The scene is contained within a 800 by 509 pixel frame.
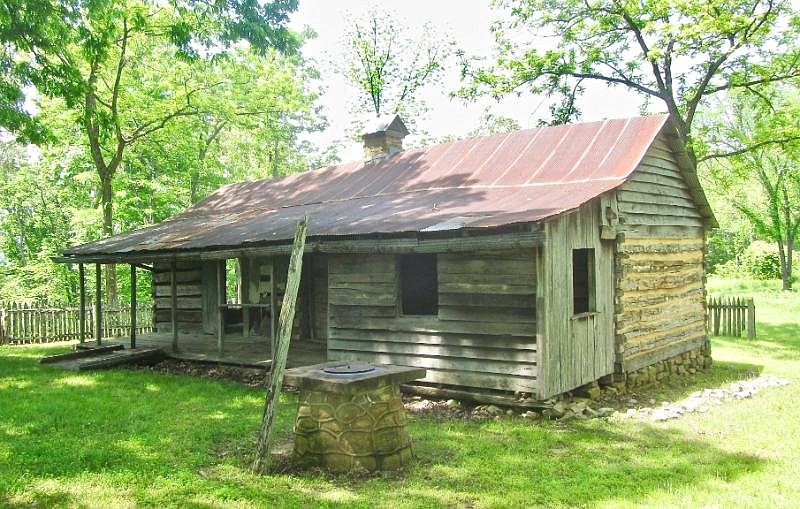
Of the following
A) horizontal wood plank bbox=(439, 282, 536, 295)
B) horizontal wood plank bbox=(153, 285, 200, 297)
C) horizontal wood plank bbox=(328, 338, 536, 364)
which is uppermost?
horizontal wood plank bbox=(439, 282, 536, 295)

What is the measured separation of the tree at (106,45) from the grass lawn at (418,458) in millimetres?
7154

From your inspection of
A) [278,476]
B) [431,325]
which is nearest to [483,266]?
[431,325]

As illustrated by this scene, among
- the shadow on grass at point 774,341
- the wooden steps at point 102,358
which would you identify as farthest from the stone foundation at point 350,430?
the shadow on grass at point 774,341

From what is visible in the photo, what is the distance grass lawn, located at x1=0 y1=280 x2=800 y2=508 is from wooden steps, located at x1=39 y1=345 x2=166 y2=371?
2.19 metres

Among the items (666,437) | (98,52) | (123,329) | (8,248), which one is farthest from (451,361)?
(8,248)

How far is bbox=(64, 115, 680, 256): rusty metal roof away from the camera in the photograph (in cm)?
989

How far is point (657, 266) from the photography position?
1221 cm

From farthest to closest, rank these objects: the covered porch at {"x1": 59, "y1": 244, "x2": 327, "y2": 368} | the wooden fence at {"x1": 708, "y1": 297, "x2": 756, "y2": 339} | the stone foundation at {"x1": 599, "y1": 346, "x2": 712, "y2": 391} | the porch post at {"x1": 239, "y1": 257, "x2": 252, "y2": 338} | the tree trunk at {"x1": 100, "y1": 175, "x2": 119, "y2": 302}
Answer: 1. the tree trunk at {"x1": 100, "y1": 175, "x2": 119, "y2": 302}
2. the wooden fence at {"x1": 708, "y1": 297, "x2": 756, "y2": 339}
3. the porch post at {"x1": 239, "y1": 257, "x2": 252, "y2": 338}
4. the covered porch at {"x1": 59, "y1": 244, "x2": 327, "y2": 368}
5. the stone foundation at {"x1": 599, "y1": 346, "x2": 712, "y2": 391}

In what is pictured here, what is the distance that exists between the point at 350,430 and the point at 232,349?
8016 mm

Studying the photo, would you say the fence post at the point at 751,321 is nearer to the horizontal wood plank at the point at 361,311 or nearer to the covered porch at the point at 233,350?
the covered porch at the point at 233,350

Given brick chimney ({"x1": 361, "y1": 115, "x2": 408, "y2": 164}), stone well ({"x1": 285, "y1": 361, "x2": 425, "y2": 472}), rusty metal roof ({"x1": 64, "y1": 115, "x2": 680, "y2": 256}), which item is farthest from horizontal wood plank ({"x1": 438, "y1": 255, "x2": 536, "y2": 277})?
brick chimney ({"x1": 361, "y1": 115, "x2": 408, "y2": 164})

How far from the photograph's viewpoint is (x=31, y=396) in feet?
34.1

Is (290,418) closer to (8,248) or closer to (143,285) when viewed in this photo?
(143,285)

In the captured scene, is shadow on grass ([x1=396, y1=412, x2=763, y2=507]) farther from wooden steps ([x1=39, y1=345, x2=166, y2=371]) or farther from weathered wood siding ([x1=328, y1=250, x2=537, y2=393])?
wooden steps ([x1=39, y1=345, x2=166, y2=371])
